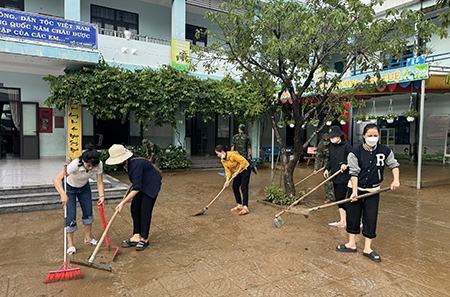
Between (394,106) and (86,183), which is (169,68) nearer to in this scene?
(86,183)

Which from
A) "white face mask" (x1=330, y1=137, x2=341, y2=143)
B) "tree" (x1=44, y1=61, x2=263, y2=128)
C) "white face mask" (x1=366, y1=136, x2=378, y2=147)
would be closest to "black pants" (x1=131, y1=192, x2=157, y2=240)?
"white face mask" (x1=366, y1=136, x2=378, y2=147)

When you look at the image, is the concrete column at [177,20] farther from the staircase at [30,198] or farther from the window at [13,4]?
the staircase at [30,198]

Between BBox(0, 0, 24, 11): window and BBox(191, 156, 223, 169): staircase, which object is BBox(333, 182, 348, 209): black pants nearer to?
BBox(191, 156, 223, 169): staircase

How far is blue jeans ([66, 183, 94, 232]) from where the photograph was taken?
12.8ft

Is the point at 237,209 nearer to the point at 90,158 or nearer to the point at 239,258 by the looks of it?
the point at 239,258

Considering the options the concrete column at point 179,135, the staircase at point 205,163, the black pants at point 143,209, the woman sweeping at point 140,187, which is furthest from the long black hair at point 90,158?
the staircase at point 205,163

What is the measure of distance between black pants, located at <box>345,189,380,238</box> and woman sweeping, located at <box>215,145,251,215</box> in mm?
2082

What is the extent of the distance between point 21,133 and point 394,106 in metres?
15.7

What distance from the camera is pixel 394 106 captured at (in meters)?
15.4

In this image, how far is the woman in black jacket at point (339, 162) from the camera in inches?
197

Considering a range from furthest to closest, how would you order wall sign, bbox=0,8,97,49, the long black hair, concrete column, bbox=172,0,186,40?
concrete column, bbox=172,0,186,40, wall sign, bbox=0,8,97,49, the long black hair

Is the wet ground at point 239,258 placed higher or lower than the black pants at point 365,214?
lower

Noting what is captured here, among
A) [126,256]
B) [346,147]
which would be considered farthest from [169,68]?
[126,256]

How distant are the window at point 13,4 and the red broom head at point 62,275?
11047mm
